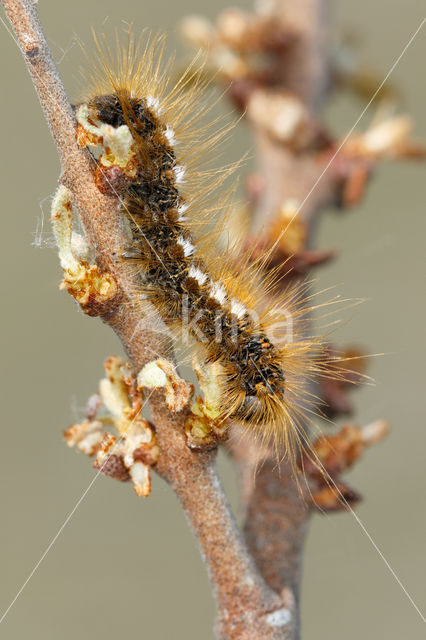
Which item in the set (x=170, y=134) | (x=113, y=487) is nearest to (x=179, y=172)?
(x=170, y=134)

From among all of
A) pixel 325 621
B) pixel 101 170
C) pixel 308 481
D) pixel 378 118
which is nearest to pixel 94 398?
pixel 101 170

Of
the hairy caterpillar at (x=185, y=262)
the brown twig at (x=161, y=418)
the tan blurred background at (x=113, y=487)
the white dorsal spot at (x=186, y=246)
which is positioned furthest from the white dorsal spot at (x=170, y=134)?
the tan blurred background at (x=113, y=487)

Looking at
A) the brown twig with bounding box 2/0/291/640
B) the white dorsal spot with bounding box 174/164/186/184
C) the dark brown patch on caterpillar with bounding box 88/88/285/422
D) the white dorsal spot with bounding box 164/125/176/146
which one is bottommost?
the brown twig with bounding box 2/0/291/640

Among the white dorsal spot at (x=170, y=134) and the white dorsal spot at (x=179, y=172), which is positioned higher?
the white dorsal spot at (x=170, y=134)

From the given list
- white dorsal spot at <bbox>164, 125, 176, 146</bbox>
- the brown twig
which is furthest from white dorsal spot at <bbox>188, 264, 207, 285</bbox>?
white dorsal spot at <bbox>164, 125, 176, 146</bbox>

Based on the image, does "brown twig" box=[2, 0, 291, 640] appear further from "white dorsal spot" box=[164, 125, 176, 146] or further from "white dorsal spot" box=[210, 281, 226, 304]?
"white dorsal spot" box=[164, 125, 176, 146]

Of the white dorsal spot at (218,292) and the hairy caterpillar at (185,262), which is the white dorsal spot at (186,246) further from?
the white dorsal spot at (218,292)
